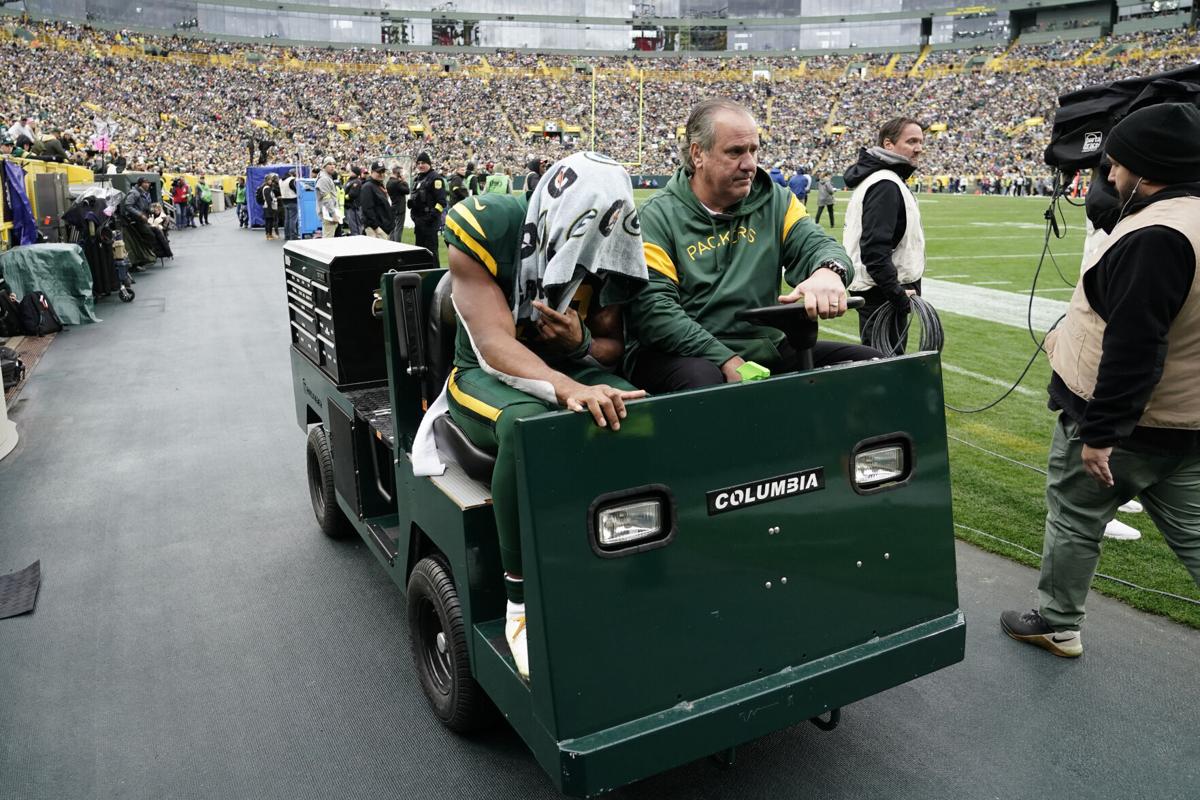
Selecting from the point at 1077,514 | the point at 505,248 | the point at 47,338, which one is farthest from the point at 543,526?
the point at 47,338

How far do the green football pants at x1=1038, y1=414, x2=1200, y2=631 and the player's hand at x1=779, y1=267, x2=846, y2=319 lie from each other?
117 centimetres

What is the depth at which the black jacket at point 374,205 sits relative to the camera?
16.1 m

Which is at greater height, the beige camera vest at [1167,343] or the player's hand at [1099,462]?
the beige camera vest at [1167,343]

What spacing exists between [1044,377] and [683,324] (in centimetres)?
681


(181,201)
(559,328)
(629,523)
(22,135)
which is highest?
(22,135)

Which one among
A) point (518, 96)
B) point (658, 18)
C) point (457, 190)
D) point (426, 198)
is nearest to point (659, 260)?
point (426, 198)

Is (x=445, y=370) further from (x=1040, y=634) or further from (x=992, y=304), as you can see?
(x=992, y=304)

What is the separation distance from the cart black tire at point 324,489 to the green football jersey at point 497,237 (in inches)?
80.5

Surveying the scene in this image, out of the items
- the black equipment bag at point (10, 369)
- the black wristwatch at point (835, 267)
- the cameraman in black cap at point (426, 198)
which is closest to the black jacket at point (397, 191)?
the cameraman in black cap at point (426, 198)

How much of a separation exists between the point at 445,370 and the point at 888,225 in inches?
118

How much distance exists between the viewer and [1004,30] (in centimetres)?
8131

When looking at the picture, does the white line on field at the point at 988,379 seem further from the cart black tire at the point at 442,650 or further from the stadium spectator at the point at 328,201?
the stadium spectator at the point at 328,201

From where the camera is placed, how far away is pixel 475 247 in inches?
108

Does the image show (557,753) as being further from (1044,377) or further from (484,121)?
(484,121)
